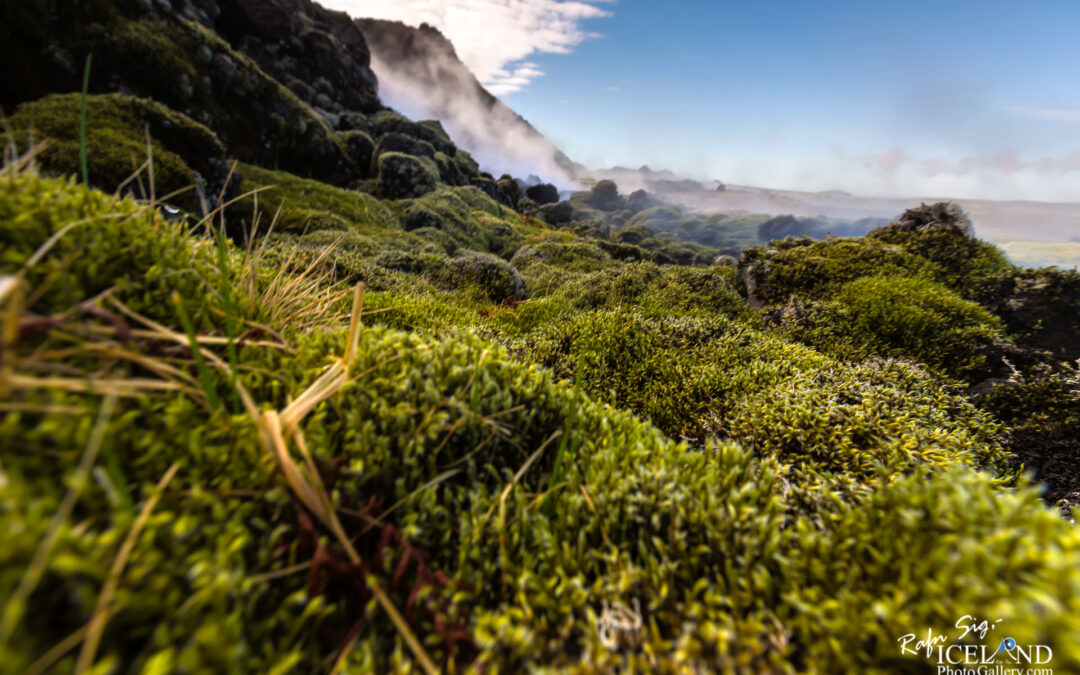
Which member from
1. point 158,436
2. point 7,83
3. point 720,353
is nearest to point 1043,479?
point 720,353

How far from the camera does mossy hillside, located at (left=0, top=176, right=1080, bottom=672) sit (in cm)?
121

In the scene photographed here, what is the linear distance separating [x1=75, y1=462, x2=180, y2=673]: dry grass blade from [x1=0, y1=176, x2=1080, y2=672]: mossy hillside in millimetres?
20

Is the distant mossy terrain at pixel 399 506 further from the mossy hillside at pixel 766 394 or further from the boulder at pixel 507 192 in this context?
the boulder at pixel 507 192

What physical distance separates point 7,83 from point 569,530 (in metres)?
24.4

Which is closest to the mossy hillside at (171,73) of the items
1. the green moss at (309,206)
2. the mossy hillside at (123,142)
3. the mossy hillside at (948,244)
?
the green moss at (309,206)

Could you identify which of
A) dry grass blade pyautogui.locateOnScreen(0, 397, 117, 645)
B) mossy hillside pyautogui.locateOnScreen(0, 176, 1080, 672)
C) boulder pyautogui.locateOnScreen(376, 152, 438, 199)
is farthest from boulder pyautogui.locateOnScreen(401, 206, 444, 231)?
dry grass blade pyautogui.locateOnScreen(0, 397, 117, 645)

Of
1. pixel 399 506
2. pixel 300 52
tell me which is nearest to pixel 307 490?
pixel 399 506

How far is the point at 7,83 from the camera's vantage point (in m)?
14.1

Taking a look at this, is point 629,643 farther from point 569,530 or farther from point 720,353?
point 720,353

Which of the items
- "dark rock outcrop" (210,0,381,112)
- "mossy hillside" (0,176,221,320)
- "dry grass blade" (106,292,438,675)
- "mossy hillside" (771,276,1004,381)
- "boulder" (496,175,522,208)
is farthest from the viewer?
"boulder" (496,175,522,208)

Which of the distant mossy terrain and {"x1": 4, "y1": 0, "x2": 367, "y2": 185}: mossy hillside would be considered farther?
{"x1": 4, "y1": 0, "x2": 367, "y2": 185}: mossy hillside

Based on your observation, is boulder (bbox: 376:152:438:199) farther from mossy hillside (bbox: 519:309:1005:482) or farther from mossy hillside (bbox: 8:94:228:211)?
mossy hillside (bbox: 519:309:1005:482)

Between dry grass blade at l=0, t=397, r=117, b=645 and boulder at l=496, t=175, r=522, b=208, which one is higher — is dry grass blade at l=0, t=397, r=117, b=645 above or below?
below

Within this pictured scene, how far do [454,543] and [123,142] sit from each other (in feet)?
53.5
